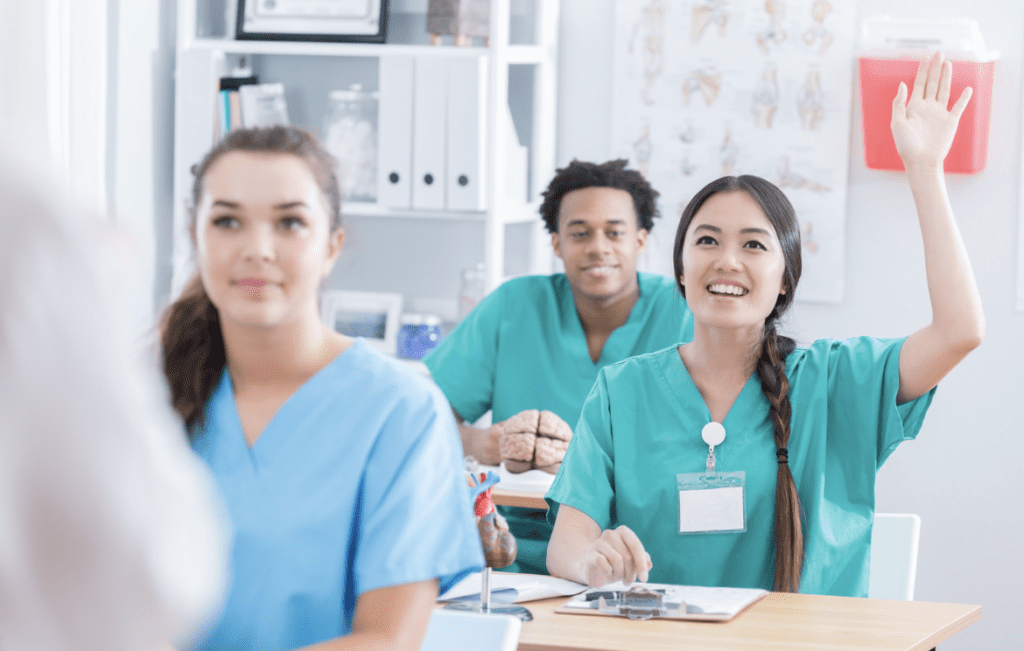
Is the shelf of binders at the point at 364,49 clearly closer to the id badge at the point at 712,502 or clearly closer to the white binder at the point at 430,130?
the white binder at the point at 430,130

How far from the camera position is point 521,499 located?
8.28 feet

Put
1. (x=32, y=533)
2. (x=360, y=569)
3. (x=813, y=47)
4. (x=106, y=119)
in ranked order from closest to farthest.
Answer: (x=32, y=533) < (x=360, y=569) < (x=813, y=47) < (x=106, y=119)

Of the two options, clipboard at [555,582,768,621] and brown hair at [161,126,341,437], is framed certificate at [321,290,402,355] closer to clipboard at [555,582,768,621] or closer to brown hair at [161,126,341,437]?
clipboard at [555,582,768,621]

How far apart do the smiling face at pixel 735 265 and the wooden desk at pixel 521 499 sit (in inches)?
25.7

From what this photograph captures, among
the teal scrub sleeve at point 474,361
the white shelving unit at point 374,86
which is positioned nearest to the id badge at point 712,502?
the teal scrub sleeve at point 474,361

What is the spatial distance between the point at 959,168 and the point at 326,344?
7.53ft

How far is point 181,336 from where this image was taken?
4.44 feet

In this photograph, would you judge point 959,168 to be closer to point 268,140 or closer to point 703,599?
point 703,599

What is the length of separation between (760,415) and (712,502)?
0.18m

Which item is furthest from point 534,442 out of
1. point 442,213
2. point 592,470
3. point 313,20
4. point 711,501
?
point 313,20

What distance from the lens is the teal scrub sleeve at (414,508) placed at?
48.6 inches

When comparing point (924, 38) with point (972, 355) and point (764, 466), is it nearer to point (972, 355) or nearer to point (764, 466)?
point (972, 355)

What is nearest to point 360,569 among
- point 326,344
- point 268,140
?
point 326,344

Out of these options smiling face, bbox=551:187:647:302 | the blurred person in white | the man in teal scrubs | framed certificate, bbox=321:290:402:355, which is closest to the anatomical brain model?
the man in teal scrubs
